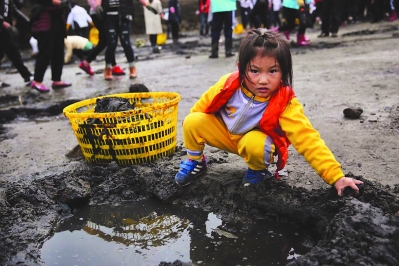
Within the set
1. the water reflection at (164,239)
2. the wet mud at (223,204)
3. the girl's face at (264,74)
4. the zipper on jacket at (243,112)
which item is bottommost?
the water reflection at (164,239)

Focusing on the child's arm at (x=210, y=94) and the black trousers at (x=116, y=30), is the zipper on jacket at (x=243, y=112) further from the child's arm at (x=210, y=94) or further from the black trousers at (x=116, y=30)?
the black trousers at (x=116, y=30)

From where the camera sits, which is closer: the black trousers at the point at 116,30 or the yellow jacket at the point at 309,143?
the yellow jacket at the point at 309,143

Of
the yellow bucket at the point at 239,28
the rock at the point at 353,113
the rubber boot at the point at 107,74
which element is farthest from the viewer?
the yellow bucket at the point at 239,28

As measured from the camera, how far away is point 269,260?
215 centimetres

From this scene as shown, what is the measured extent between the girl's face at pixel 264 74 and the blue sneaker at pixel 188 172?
672mm

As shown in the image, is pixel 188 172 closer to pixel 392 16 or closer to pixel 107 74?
pixel 107 74

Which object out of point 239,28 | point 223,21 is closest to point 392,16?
point 239,28

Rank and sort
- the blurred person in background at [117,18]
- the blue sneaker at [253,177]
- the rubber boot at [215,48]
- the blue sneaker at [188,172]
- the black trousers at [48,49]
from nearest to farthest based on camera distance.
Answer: the blue sneaker at [253,177]
the blue sneaker at [188,172]
the black trousers at [48,49]
the blurred person in background at [117,18]
the rubber boot at [215,48]

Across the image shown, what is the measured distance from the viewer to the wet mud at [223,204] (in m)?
1.83

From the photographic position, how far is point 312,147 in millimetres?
2330

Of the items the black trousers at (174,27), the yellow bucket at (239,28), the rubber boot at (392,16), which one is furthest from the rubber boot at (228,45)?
the rubber boot at (392,16)

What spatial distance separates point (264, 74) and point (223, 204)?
32.4 inches

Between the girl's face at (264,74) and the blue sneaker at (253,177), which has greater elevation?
the girl's face at (264,74)

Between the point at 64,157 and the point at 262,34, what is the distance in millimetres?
1995
